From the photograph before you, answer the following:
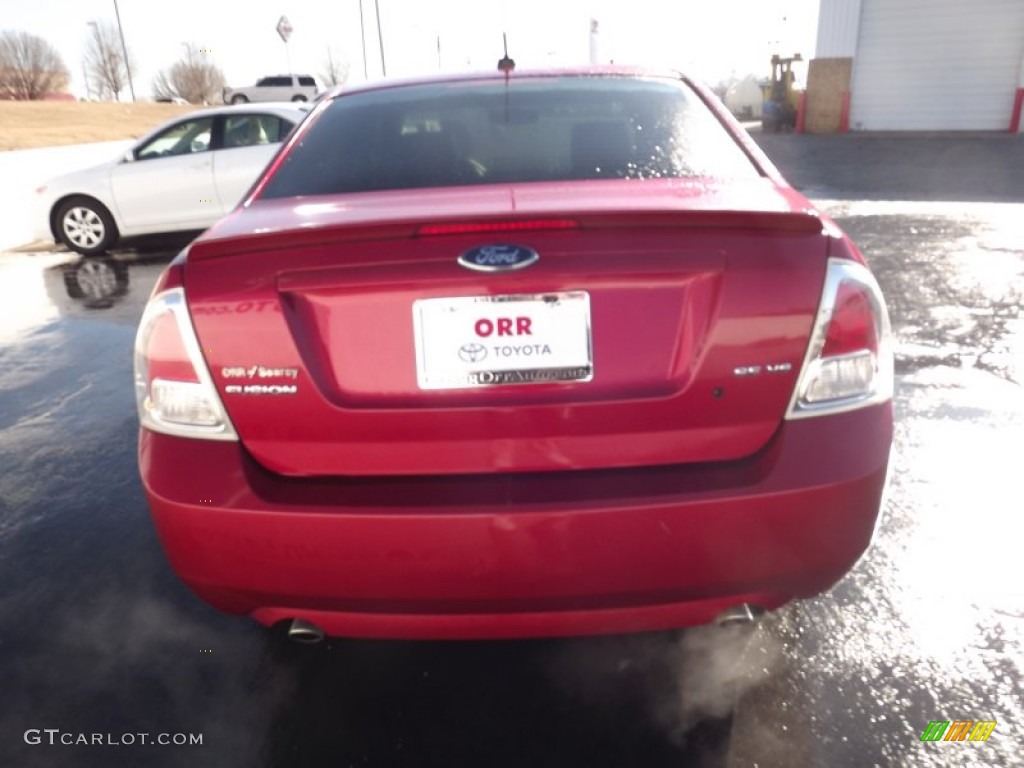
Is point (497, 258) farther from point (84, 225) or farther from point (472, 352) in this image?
point (84, 225)

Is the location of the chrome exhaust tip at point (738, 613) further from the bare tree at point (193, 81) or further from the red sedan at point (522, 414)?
the bare tree at point (193, 81)

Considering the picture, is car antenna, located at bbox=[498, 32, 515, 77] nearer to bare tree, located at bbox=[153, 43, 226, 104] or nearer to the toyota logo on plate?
the toyota logo on plate

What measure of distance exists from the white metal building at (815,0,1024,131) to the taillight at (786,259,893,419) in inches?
914

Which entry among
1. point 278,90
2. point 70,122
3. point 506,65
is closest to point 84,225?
point 506,65

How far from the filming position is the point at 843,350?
1824mm

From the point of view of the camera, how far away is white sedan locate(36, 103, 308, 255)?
9.23 metres

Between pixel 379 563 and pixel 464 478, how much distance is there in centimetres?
26

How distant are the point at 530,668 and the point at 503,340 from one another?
1.09 m

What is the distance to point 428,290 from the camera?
5.58 feet

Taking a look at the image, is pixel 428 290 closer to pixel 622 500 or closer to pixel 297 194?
pixel 622 500

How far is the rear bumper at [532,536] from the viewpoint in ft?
5.65

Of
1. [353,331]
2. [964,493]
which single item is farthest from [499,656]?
[964,493]

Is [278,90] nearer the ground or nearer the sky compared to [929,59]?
nearer the ground

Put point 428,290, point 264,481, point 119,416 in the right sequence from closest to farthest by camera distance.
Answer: point 428,290 → point 264,481 → point 119,416
